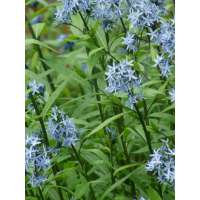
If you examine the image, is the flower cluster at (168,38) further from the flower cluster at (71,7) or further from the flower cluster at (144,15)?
the flower cluster at (71,7)

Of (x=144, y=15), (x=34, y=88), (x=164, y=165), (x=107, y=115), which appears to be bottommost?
(x=164, y=165)

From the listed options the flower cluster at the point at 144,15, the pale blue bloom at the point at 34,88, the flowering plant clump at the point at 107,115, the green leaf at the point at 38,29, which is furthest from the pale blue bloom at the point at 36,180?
the green leaf at the point at 38,29

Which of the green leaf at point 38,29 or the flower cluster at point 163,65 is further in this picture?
the green leaf at point 38,29

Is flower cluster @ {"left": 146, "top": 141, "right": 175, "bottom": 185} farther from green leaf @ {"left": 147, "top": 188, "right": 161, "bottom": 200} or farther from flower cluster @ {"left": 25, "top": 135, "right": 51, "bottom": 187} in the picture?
flower cluster @ {"left": 25, "top": 135, "right": 51, "bottom": 187}

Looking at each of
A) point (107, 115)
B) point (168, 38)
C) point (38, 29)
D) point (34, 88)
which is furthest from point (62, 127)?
point (38, 29)

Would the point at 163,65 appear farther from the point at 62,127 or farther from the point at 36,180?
the point at 36,180
